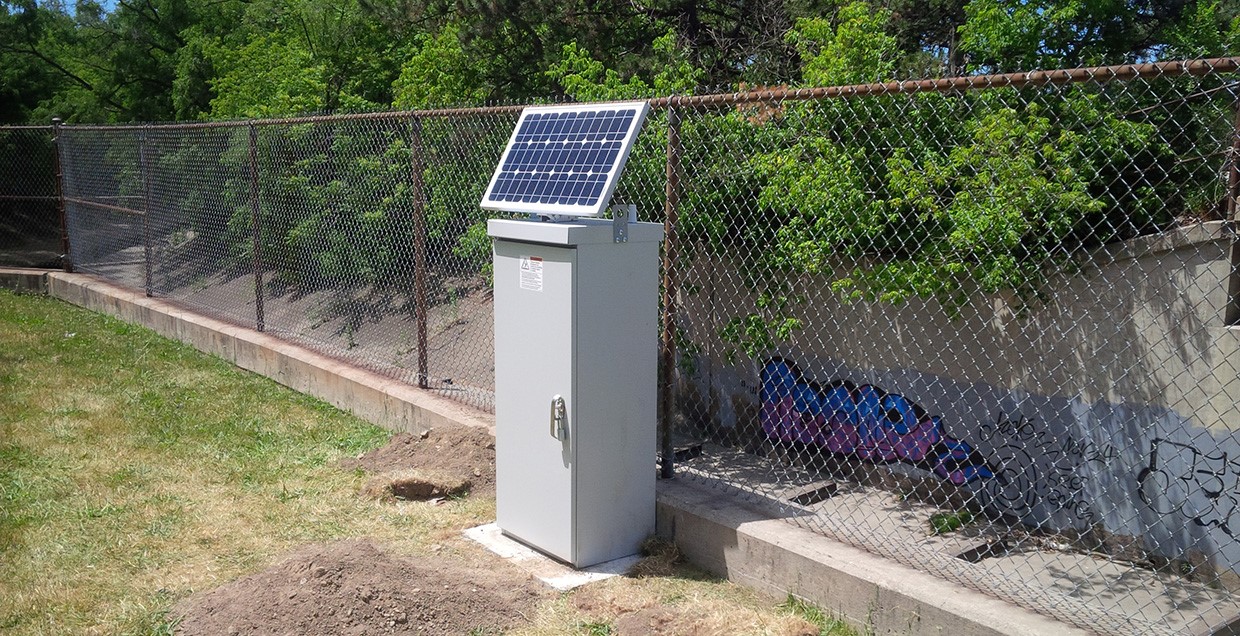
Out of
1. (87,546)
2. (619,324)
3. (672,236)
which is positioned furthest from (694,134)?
(87,546)

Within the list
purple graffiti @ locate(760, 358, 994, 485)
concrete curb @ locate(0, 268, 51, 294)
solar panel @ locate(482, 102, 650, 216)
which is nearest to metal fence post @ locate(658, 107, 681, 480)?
solar panel @ locate(482, 102, 650, 216)

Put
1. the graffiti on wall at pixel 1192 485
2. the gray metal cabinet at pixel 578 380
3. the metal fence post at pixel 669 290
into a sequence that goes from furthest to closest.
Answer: the metal fence post at pixel 669 290
the graffiti on wall at pixel 1192 485
the gray metal cabinet at pixel 578 380

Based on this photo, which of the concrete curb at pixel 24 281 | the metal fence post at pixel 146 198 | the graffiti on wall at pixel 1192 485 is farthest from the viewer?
the concrete curb at pixel 24 281

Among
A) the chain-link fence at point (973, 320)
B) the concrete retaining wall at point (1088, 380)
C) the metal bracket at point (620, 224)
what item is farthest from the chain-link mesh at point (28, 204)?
the concrete retaining wall at point (1088, 380)

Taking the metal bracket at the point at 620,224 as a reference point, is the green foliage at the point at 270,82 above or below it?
above

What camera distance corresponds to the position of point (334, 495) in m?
5.51

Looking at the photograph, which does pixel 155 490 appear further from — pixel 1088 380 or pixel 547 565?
pixel 1088 380

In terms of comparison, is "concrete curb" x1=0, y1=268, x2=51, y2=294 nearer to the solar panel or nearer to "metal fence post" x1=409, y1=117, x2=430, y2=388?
"metal fence post" x1=409, y1=117, x2=430, y2=388

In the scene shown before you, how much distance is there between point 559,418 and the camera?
4.32m

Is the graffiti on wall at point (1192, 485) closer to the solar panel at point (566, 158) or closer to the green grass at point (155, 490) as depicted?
the solar panel at point (566, 158)

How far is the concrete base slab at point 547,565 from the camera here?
4.35 meters

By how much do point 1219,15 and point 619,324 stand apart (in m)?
5.68

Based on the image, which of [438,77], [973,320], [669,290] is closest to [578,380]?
[669,290]

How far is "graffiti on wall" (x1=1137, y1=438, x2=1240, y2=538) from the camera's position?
4.51m
